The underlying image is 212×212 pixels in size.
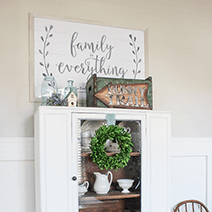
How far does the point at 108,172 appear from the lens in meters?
1.80

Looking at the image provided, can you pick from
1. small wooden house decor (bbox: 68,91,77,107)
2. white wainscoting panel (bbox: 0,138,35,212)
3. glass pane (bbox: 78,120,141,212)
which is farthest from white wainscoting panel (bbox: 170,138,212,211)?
white wainscoting panel (bbox: 0,138,35,212)

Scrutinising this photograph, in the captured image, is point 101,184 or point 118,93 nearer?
point 101,184

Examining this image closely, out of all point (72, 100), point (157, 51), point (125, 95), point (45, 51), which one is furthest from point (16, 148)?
point (157, 51)

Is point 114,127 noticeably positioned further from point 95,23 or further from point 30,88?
point 95,23

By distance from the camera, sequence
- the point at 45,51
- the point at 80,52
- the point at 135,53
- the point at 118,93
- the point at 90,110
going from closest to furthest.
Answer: the point at 90,110, the point at 118,93, the point at 45,51, the point at 80,52, the point at 135,53

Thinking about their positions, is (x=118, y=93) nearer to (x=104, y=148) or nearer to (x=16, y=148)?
(x=104, y=148)

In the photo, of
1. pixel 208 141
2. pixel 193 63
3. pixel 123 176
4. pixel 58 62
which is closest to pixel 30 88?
pixel 58 62

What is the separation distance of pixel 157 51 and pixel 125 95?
2.40 feet

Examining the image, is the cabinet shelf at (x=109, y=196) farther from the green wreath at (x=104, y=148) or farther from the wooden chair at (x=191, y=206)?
the wooden chair at (x=191, y=206)

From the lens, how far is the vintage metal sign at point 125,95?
1.84 m

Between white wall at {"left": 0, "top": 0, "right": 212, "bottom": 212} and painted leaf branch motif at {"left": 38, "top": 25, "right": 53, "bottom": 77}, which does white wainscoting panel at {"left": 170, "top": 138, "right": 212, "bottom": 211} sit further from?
painted leaf branch motif at {"left": 38, "top": 25, "right": 53, "bottom": 77}

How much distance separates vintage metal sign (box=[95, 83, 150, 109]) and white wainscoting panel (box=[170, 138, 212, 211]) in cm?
68

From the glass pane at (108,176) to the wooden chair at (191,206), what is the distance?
653 mm

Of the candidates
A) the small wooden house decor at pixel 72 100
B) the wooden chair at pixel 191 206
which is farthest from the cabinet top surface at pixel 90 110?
the wooden chair at pixel 191 206
